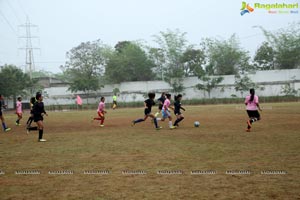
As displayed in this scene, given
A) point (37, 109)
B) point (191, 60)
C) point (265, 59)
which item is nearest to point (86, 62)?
point (191, 60)

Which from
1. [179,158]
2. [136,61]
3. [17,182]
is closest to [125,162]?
[179,158]

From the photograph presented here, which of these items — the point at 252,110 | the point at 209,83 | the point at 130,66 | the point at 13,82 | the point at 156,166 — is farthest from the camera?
the point at 130,66

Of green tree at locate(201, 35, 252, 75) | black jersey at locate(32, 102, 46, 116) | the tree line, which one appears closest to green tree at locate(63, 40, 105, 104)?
the tree line

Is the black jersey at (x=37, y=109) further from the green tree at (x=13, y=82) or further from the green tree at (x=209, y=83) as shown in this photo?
the green tree at (x=209, y=83)

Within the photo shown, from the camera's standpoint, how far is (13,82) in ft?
169

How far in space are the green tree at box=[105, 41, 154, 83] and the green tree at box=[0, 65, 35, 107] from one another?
1383cm

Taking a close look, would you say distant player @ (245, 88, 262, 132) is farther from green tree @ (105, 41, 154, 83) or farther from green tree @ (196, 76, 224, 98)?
green tree @ (105, 41, 154, 83)

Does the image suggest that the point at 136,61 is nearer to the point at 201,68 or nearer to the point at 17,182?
the point at 201,68

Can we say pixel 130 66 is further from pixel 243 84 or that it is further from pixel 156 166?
pixel 156 166

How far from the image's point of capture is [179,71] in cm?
5859

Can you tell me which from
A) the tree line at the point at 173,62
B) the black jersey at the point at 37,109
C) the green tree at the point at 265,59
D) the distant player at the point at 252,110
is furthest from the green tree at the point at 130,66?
the black jersey at the point at 37,109

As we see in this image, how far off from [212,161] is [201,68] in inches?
2016

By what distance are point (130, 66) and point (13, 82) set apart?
20.9 m

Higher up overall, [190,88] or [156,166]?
[190,88]
